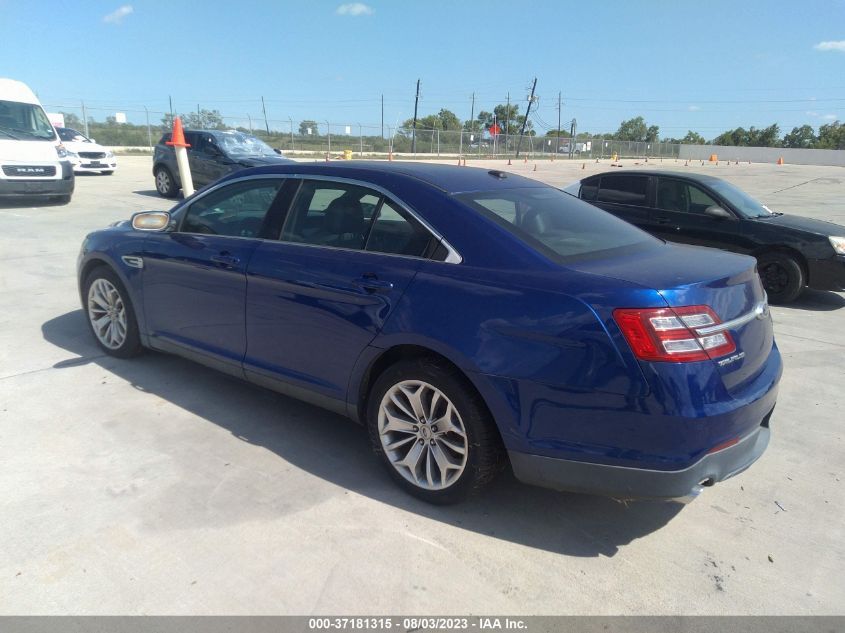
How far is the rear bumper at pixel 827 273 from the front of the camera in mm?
7264

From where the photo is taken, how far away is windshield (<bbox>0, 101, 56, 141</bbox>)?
12578mm

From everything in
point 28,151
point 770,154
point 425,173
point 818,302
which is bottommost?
point 770,154

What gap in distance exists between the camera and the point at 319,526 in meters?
2.98

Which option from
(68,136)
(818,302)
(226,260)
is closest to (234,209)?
(226,260)

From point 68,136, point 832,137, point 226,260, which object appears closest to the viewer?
point 226,260

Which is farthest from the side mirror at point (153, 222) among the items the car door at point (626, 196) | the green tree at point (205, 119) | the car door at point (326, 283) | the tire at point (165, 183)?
the green tree at point (205, 119)

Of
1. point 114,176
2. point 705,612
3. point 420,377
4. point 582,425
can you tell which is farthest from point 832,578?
point 114,176

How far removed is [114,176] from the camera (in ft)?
65.8

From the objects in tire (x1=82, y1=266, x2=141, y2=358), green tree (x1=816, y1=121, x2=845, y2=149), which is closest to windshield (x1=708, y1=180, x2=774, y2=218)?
tire (x1=82, y1=266, x2=141, y2=358)

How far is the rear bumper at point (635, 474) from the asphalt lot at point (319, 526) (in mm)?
374

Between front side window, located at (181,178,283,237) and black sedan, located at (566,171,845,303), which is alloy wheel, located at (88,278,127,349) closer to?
front side window, located at (181,178,283,237)

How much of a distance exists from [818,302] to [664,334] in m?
6.69

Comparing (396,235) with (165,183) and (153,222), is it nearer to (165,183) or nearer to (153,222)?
(153,222)

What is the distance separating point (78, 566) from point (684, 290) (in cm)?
279
